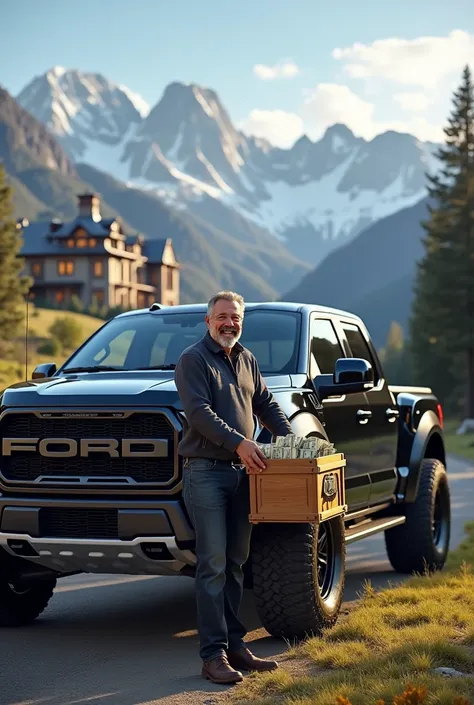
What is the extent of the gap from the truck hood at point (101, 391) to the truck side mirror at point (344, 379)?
1.54 ft

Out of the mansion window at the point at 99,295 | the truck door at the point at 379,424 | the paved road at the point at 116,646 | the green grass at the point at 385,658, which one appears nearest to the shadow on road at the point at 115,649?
the paved road at the point at 116,646

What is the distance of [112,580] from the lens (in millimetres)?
10219

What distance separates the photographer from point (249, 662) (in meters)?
6.08

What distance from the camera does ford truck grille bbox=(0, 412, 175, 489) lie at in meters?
6.51

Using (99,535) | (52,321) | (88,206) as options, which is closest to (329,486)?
(99,535)

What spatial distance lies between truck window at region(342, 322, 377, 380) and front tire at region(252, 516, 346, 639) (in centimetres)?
273

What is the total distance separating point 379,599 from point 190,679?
2.28 m

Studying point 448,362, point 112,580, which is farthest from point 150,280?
point 112,580

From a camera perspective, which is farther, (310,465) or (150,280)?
(150,280)

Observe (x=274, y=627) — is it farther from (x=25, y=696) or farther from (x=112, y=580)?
(x=112, y=580)

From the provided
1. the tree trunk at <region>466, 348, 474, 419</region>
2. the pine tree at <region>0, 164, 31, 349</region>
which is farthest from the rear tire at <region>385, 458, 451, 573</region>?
the pine tree at <region>0, 164, 31, 349</region>

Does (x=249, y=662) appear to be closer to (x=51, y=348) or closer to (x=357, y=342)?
(x=357, y=342)

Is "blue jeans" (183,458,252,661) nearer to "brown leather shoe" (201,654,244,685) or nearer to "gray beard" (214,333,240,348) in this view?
"brown leather shoe" (201,654,244,685)

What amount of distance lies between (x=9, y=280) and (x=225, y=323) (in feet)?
195
